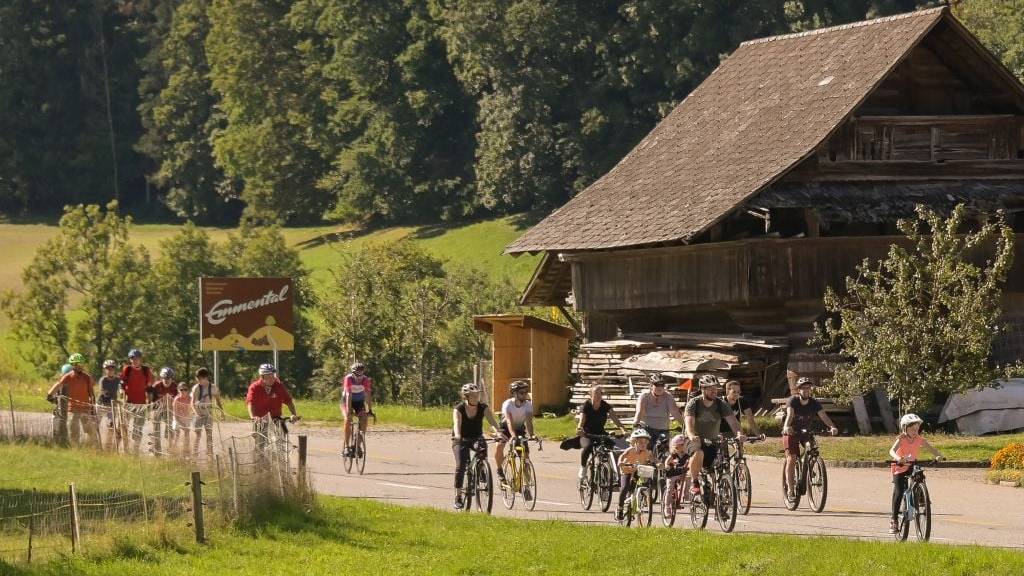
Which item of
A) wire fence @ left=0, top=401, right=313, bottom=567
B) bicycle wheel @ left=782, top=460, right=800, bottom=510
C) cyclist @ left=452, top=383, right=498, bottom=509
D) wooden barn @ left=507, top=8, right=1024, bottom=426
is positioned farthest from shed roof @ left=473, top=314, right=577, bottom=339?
cyclist @ left=452, top=383, right=498, bottom=509

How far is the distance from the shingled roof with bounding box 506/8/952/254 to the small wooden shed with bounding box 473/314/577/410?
216 centimetres

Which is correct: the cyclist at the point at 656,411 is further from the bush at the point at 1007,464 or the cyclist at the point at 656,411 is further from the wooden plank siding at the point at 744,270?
the wooden plank siding at the point at 744,270

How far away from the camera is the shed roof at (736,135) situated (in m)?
43.4

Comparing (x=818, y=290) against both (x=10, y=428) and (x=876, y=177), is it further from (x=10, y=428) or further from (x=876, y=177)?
(x=10, y=428)

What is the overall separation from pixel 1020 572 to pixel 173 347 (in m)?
52.4

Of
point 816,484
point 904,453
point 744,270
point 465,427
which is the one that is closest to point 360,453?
point 465,427

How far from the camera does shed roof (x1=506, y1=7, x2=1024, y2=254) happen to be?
1708 inches

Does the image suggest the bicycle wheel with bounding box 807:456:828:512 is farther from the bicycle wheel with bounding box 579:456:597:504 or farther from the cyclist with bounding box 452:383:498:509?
the cyclist with bounding box 452:383:498:509

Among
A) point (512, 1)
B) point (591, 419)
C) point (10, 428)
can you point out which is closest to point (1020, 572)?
point (591, 419)

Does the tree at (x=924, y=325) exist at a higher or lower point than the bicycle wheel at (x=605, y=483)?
higher

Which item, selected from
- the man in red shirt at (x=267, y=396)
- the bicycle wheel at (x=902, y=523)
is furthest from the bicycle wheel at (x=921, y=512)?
the man in red shirt at (x=267, y=396)

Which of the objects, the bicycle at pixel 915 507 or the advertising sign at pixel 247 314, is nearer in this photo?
the bicycle at pixel 915 507

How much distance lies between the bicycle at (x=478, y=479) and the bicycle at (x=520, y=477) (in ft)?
2.01

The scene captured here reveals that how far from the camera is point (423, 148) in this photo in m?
109
